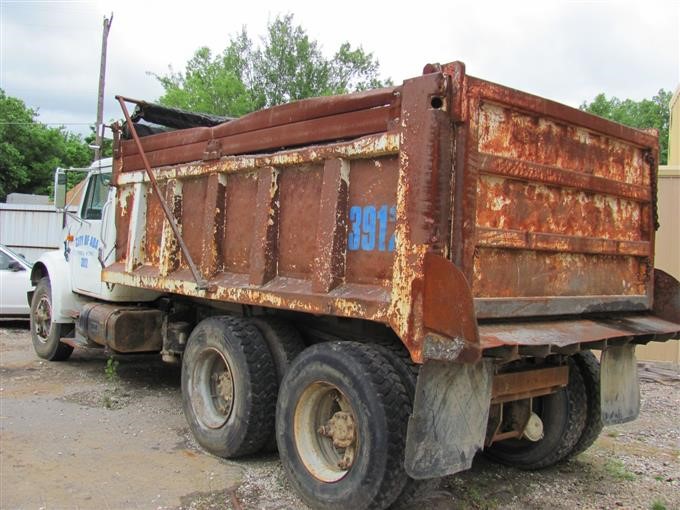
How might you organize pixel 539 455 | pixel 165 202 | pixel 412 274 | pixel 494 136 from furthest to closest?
pixel 165 202 < pixel 539 455 < pixel 494 136 < pixel 412 274

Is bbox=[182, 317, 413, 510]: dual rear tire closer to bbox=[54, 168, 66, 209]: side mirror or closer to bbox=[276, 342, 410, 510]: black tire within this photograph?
bbox=[276, 342, 410, 510]: black tire

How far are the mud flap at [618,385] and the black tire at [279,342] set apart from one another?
6.73 feet

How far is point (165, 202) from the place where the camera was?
5.18m

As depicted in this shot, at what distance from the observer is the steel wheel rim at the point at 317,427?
3.80m

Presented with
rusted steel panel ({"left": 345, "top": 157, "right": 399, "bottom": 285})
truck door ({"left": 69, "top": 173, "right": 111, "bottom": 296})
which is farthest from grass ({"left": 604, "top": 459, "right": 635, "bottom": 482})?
truck door ({"left": 69, "top": 173, "right": 111, "bottom": 296})

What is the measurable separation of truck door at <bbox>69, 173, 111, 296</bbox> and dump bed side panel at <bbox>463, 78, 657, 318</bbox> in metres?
4.63

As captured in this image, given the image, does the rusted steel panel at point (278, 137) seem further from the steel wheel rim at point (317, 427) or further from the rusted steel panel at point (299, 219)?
the steel wheel rim at point (317, 427)

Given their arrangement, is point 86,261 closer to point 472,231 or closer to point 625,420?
point 472,231

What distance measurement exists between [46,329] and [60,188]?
6.41ft

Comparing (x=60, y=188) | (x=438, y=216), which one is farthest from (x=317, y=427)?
(x=60, y=188)

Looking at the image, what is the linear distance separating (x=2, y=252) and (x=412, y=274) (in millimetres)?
9583

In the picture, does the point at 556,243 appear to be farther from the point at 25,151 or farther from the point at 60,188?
the point at 25,151

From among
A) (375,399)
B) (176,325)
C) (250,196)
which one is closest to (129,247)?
(176,325)

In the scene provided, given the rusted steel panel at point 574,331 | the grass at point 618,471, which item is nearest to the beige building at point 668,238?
the grass at point 618,471
